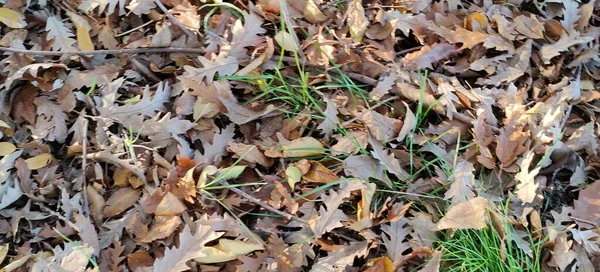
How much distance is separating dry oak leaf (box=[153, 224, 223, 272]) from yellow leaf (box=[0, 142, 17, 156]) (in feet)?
2.24

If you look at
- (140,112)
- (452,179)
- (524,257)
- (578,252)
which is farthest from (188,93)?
(578,252)

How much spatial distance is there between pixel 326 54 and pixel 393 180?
50 centimetres

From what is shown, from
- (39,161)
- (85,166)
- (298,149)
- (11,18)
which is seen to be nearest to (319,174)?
(298,149)

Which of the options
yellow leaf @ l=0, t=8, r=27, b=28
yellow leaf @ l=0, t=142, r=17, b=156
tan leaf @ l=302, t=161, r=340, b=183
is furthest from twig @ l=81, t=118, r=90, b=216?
tan leaf @ l=302, t=161, r=340, b=183

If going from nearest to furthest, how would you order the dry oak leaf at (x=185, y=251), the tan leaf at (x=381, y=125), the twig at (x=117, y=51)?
1. the dry oak leaf at (x=185, y=251)
2. the tan leaf at (x=381, y=125)
3. the twig at (x=117, y=51)

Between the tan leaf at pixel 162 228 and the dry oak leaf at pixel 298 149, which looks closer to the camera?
the tan leaf at pixel 162 228

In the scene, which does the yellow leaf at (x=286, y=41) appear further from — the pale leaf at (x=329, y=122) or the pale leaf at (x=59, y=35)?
the pale leaf at (x=59, y=35)

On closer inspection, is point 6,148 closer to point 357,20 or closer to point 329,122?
point 329,122

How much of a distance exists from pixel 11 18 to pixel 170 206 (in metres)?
0.98

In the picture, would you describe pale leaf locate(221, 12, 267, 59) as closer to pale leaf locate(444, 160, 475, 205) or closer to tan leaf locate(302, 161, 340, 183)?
tan leaf locate(302, 161, 340, 183)

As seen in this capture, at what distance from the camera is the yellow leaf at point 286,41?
6.32 feet

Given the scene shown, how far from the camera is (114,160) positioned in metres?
1.78

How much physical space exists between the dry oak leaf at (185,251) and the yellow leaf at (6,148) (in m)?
0.68

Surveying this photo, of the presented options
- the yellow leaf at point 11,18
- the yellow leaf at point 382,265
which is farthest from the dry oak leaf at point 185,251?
the yellow leaf at point 11,18
